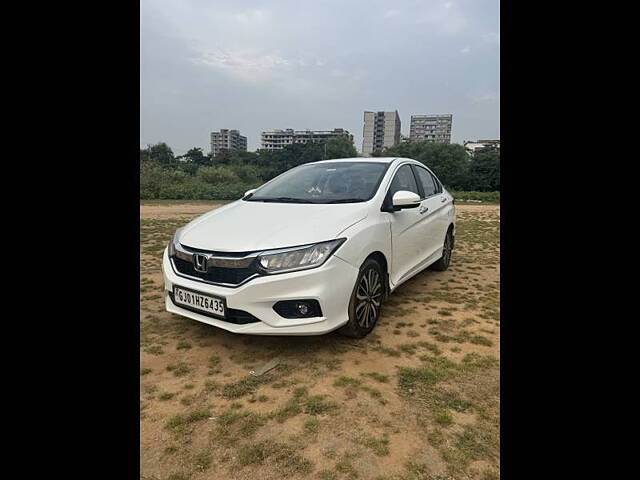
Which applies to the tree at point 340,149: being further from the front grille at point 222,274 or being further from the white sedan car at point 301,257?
the front grille at point 222,274

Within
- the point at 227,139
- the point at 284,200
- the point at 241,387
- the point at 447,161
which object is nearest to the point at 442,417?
the point at 241,387

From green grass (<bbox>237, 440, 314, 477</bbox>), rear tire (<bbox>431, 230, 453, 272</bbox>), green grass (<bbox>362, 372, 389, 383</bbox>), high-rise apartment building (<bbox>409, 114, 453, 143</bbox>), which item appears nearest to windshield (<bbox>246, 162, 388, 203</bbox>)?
green grass (<bbox>362, 372, 389, 383</bbox>)

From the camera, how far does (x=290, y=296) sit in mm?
2314

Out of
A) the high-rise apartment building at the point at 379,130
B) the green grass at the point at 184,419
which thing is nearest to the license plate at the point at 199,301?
the green grass at the point at 184,419

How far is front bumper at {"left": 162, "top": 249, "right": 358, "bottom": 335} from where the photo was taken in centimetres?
231

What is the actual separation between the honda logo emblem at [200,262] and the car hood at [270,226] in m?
0.07

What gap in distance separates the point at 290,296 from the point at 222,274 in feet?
1.67

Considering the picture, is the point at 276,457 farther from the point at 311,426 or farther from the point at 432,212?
the point at 432,212

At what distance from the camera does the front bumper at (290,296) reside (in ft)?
7.58
